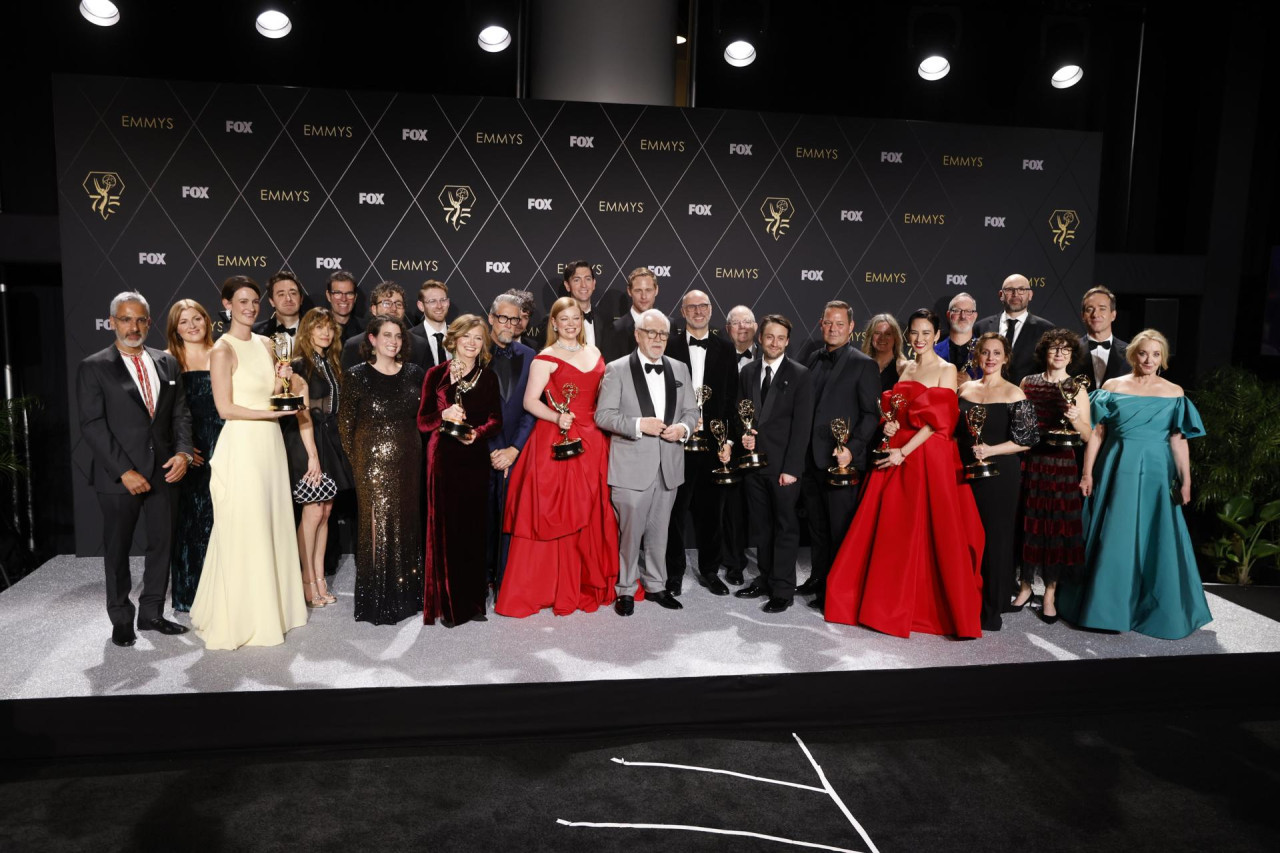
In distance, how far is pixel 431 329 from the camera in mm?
5305

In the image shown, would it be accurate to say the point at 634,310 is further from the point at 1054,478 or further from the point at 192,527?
the point at 192,527

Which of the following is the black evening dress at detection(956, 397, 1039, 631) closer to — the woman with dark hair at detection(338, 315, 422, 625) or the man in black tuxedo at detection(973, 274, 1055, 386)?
the man in black tuxedo at detection(973, 274, 1055, 386)

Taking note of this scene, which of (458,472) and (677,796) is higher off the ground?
(458,472)

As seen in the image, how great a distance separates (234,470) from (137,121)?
3.10 metres

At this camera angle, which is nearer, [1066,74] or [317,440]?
[317,440]

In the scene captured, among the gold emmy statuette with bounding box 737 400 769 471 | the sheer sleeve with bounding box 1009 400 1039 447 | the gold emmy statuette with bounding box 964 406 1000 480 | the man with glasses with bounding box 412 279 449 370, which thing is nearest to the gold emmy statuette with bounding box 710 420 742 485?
the gold emmy statuette with bounding box 737 400 769 471

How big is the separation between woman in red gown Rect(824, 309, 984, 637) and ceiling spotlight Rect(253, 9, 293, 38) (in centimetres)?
478

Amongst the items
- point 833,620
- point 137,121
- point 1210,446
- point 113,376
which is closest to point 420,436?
point 113,376

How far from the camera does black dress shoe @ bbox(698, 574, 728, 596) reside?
5.11m

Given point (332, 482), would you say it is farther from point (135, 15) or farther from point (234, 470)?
point (135, 15)

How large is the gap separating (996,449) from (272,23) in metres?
5.53

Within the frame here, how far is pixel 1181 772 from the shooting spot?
3.32 meters

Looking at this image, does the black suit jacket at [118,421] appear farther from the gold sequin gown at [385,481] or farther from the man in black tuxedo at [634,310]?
the man in black tuxedo at [634,310]

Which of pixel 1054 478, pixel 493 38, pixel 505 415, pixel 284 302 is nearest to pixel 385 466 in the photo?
pixel 505 415
